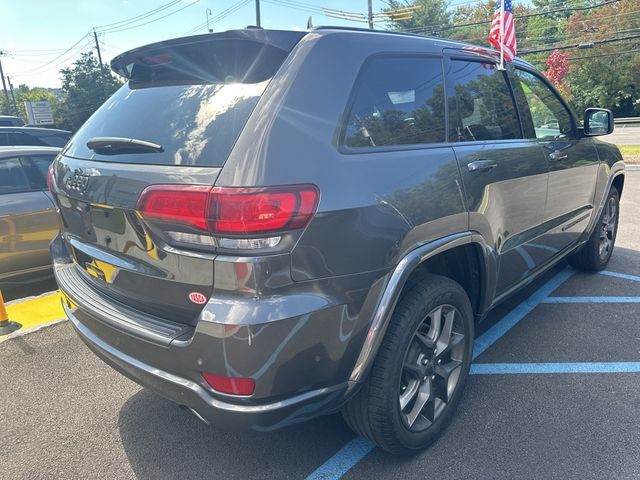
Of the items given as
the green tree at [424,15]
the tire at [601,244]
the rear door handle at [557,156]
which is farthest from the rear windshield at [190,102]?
the green tree at [424,15]

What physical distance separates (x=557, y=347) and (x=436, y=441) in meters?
1.43

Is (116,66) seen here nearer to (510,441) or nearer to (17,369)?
(17,369)

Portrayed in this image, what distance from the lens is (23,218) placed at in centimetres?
454

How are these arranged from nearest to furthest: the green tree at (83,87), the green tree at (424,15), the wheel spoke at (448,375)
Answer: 1. the wheel spoke at (448,375)
2. the green tree at (424,15)
3. the green tree at (83,87)

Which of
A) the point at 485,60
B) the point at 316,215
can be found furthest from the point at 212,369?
the point at 485,60

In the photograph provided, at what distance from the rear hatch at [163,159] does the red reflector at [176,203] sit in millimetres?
27

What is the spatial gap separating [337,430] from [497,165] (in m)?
1.71

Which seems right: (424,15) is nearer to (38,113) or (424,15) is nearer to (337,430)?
(38,113)

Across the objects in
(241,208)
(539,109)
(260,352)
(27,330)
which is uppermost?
(539,109)

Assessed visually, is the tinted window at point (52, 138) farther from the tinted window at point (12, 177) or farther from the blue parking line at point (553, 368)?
the blue parking line at point (553, 368)

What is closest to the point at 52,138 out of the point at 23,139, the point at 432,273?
the point at 23,139

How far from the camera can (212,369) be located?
1728mm

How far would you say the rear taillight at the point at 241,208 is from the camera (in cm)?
165

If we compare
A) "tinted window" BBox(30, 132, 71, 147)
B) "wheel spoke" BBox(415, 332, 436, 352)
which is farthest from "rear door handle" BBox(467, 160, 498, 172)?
"tinted window" BBox(30, 132, 71, 147)
